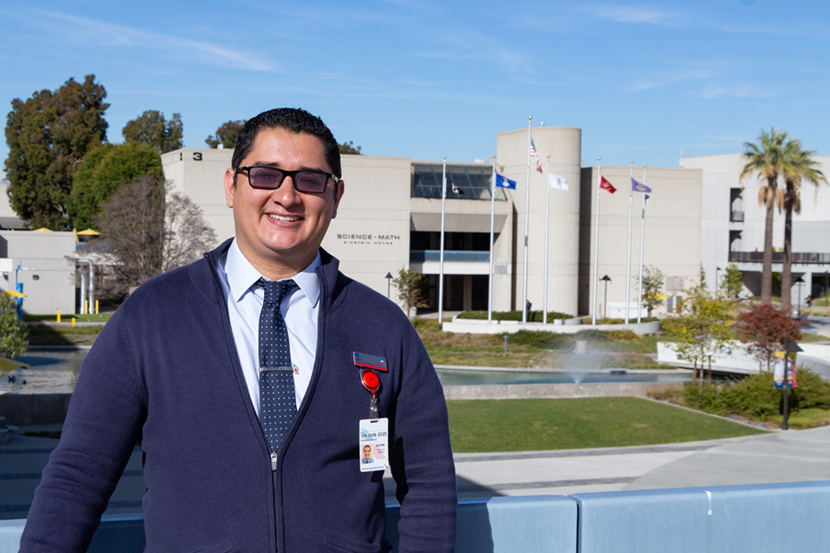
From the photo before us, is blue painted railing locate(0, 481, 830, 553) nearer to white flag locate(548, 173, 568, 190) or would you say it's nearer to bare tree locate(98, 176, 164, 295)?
white flag locate(548, 173, 568, 190)

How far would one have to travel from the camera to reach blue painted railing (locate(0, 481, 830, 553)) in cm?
288

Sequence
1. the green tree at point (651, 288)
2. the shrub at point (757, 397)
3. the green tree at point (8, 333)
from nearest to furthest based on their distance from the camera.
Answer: the shrub at point (757, 397)
the green tree at point (8, 333)
the green tree at point (651, 288)

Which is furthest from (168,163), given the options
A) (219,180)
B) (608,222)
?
(608,222)

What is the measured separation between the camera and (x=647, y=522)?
3.05 metres

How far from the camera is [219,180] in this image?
46812 millimetres

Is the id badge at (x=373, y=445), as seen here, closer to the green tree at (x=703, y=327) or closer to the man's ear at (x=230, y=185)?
the man's ear at (x=230, y=185)

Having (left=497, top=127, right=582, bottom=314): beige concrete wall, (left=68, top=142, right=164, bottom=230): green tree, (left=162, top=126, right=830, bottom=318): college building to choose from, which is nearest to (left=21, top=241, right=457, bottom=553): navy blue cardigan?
(left=162, top=126, right=830, bottom=318): college building

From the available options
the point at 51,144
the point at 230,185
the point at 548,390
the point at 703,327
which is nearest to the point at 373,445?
the point at 230,185

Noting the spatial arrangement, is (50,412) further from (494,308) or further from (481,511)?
(494,308)

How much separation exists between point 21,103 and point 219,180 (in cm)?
3873

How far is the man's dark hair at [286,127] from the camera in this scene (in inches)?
95.9

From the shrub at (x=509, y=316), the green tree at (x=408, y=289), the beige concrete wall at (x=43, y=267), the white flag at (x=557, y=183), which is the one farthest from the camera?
the beige concrete wall at (x=43, y=267)

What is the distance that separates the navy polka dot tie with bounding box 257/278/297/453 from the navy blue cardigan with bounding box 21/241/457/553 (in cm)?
5

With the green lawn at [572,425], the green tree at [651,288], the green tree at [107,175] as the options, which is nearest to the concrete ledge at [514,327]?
the green tree at [651,288]
